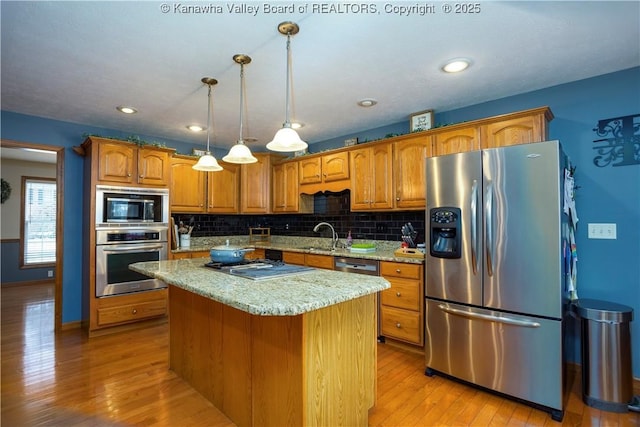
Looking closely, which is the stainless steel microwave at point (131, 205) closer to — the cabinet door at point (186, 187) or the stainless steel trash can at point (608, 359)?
the cabinet door at point (186, 187)

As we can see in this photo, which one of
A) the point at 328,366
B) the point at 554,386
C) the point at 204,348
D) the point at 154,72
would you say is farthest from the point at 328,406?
the point at 154,72

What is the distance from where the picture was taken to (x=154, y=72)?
2.53 metres

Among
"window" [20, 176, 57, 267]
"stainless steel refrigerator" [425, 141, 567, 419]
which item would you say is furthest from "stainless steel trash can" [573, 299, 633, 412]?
"window" [20, 176, 57, 267]

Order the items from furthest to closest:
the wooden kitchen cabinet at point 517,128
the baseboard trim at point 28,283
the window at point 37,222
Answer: the window at point 37,222 < the baseboard trim at point 28,283 < the wooden kitchen cabinet at point 517,128

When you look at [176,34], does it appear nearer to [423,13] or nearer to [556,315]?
[423,13]

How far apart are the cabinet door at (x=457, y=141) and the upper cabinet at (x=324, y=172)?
115 cm

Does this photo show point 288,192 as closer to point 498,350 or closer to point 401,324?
point 401,324

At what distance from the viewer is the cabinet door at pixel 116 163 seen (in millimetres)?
3566

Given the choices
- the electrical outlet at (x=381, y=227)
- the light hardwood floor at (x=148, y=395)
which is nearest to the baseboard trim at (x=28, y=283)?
the light hardwood floor at (x=148, y=395)

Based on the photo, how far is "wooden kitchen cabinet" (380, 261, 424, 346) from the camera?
2.96 meters

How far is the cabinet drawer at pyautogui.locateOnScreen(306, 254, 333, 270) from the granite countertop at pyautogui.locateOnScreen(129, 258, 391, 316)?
1.57m

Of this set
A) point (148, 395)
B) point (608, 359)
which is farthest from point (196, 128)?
point (608, 359)

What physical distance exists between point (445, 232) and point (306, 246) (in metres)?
2.56

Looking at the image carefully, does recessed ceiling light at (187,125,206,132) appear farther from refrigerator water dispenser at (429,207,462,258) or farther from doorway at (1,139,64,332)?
refrigerator water dispenser at (429,207,462,258)
